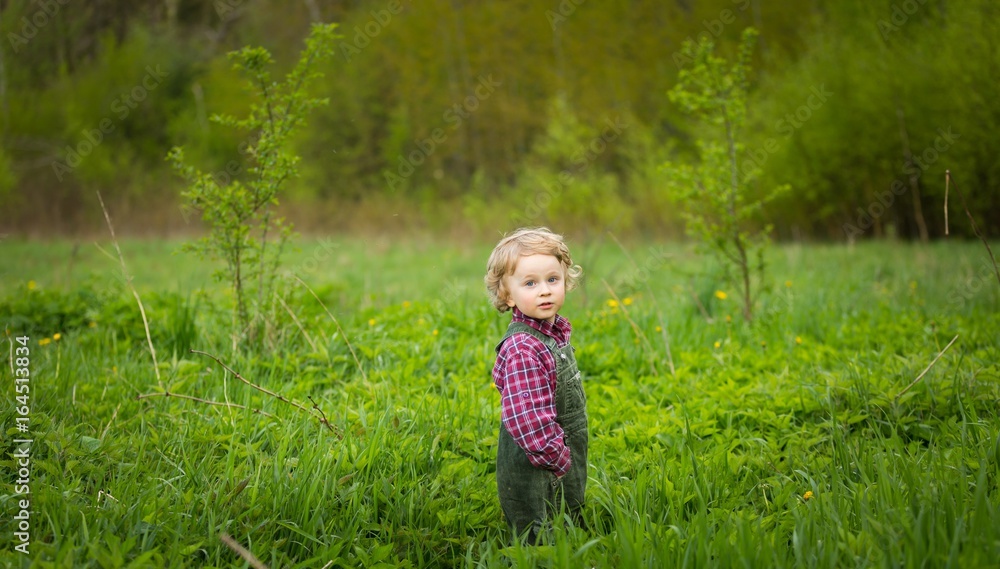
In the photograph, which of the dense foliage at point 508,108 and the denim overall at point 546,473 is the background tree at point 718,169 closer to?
the denim overall at point 546,473

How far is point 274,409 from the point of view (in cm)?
311

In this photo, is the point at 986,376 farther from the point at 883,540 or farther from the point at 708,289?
the point at 708,289

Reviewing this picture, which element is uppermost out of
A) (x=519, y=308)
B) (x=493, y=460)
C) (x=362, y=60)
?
(x=362, y=60)

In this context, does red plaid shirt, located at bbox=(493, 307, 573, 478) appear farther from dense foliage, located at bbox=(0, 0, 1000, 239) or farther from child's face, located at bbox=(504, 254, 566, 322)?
dense foliage, located at bbox=(0, 0, 1000, 239)

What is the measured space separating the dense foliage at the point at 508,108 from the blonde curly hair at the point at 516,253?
28.1 ft

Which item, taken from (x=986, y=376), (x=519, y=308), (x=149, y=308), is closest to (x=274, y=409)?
(x=519, y=308)

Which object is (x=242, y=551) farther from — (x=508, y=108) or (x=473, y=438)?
(x=508, y=108)

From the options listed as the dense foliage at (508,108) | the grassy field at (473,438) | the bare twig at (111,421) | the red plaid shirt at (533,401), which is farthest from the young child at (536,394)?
the dense foliage at (508,108)

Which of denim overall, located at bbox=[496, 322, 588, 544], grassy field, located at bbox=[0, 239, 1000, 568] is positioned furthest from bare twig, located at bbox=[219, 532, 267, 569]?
denim overall, located at bbox=[496, 322, 588, 544]

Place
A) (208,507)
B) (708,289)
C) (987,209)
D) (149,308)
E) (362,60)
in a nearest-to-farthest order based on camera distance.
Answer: (208,507)
(149,308)
(708,289)
(987,209)
(362,60)

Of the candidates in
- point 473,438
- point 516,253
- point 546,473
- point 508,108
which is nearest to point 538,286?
point 516,253

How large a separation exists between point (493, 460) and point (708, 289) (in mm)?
3207

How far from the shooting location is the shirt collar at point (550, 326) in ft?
7.24

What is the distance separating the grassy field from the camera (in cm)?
201
